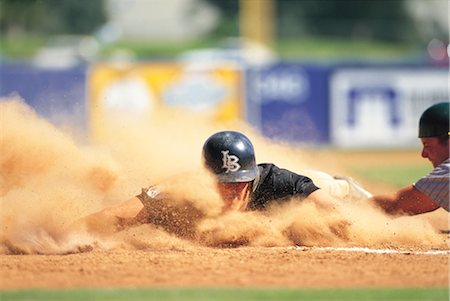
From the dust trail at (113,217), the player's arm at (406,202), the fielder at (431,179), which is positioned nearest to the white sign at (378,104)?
the dust trail at (113,217)

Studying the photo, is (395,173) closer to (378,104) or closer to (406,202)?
(378,104)

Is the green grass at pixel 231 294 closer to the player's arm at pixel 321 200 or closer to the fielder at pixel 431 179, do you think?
the fielder at pixel 431 179

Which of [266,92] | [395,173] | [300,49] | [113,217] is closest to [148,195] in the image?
[113,217]

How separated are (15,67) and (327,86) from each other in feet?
26.2

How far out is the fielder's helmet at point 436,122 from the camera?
6.78 m

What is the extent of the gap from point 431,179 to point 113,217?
102 inches

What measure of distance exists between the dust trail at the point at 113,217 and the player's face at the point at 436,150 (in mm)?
694

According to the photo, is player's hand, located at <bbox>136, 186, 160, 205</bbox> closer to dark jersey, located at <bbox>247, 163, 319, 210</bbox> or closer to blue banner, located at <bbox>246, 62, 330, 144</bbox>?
dark jersey, located at <bbox>247, 163, 319, 210</bbox>

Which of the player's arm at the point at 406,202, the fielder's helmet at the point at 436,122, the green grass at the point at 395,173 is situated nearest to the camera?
the fielder's helmet at the point at 436,122

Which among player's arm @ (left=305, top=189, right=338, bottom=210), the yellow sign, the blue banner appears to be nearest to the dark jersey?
player's arm @ (left=305, top=189, right=338, bottom=210)

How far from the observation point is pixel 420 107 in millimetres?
22016

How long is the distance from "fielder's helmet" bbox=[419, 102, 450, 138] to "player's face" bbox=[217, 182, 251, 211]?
1.54 meters

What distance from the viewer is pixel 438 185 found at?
6648 mm

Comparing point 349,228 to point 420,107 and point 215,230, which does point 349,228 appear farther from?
point 420,107
